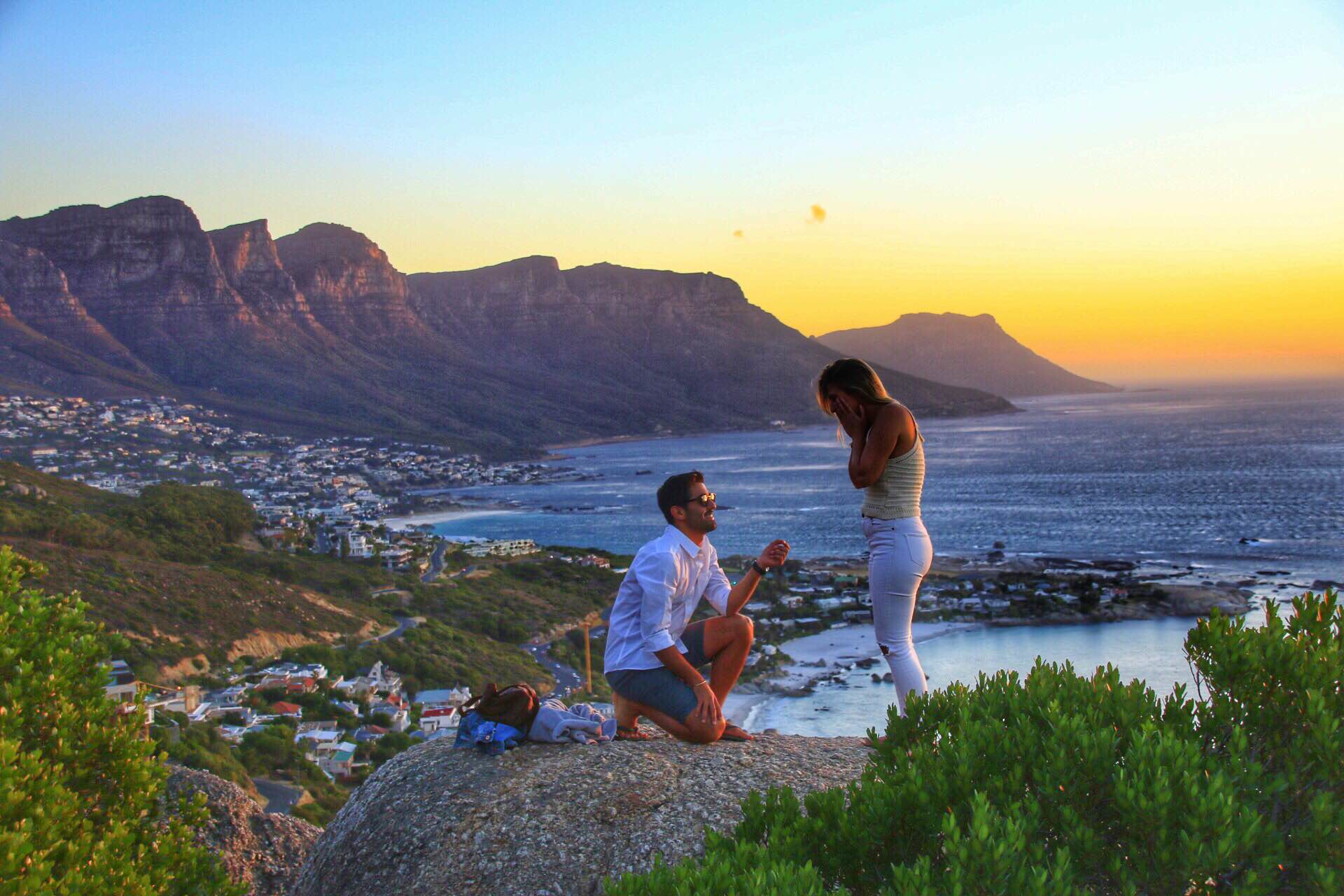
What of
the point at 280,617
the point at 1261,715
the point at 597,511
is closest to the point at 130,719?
the point at 1261,715

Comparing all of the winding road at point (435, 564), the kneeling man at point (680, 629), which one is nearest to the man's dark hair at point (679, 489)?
the kneeling man at point (680, 629)

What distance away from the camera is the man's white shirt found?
5.20 meters

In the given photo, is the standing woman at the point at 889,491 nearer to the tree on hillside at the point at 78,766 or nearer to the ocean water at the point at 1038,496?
the tree on hillside at the point at 78,766

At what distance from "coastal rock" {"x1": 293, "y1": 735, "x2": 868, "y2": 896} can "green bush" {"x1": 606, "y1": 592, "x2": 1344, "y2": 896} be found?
1.49 metres

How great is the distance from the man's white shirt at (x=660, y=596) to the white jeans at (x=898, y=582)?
84 cm

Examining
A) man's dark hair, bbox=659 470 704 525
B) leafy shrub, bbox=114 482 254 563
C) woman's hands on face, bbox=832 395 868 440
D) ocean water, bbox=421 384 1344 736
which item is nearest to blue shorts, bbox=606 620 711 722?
man's dark hair, bbox=659 470 704 525

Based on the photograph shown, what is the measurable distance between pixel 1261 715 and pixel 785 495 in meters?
79.5

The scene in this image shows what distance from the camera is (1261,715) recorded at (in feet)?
10.5

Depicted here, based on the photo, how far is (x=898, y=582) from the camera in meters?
5.06

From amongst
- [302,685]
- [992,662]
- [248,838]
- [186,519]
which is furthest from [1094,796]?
[186,519]

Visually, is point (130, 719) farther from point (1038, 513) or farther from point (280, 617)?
point (1038, 513)

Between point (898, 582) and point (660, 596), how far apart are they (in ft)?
4.01

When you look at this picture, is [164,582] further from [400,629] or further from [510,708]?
[510,708]

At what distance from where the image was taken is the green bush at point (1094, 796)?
8.78 ft
